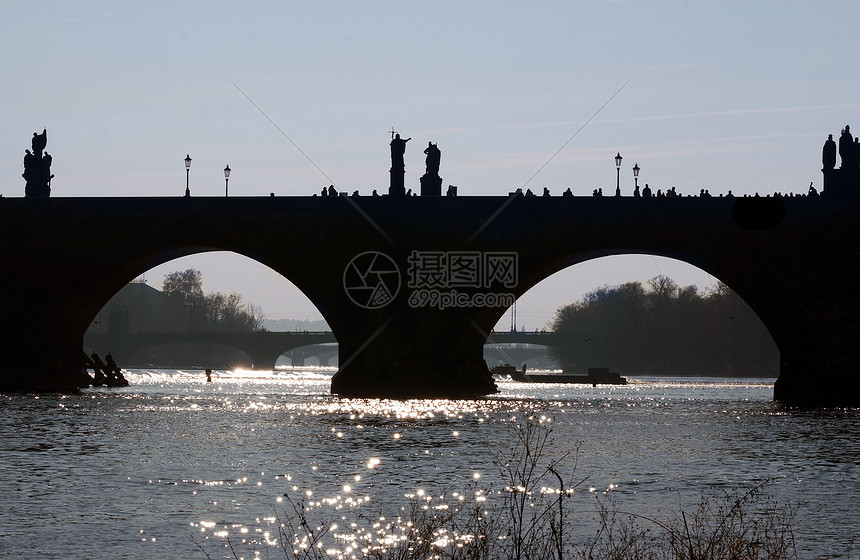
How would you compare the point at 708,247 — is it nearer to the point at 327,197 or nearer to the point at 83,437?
the point at 327,197

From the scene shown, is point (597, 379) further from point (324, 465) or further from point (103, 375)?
point (324, 465)

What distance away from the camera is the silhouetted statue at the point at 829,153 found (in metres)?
56.0

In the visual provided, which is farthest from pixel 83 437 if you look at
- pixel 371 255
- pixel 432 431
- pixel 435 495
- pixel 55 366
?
pixel 55 366

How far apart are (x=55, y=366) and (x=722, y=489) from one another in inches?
1692

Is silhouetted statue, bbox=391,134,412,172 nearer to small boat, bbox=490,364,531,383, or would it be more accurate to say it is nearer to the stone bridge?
the stone bridge

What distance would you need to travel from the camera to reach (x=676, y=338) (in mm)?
138500

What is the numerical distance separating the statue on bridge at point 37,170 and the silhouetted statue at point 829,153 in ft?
110

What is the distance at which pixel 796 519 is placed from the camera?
67.4 ft

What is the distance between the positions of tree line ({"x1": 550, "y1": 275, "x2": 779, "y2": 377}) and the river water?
76.2 m

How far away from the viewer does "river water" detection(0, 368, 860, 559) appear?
18984 millimetres

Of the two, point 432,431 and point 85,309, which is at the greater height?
point 85,309

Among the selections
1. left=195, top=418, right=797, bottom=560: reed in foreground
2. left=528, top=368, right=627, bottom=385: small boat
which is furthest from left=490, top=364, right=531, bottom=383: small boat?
left=195, top=418, right=797, bottom=560: reed in foreground

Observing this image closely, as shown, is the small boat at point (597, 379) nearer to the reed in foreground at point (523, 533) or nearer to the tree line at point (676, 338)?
the tree line at point (676, 338)

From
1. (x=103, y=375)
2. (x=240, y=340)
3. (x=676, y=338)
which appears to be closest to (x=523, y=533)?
(x=103, y=375)
